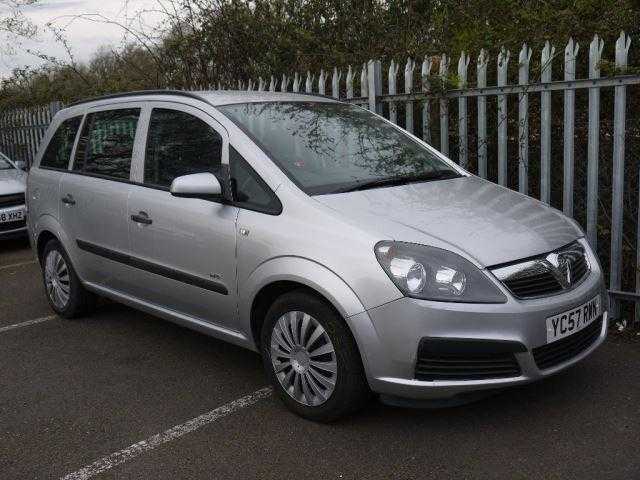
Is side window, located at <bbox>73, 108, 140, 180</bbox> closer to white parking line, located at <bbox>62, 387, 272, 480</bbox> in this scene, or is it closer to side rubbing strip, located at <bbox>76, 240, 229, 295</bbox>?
side rubbing strip, located at <bbox>76, 240, 229, 295</bbox>

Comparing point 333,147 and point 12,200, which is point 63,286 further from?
point 12,200

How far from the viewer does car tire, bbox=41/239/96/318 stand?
529cm

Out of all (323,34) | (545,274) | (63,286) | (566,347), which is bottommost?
(63,286)

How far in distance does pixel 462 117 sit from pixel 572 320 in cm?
242

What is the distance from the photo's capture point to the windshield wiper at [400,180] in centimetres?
371

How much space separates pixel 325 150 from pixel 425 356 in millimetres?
1441

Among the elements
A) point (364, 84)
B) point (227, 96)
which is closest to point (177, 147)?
point (227, 96)

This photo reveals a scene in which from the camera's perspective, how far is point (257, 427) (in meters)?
3.51

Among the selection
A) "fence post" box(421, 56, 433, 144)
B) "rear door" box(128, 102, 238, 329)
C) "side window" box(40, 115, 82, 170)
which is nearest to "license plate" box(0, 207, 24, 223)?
"side window" box(40, 115, 82, 170)

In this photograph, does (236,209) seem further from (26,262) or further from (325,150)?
(26,262)

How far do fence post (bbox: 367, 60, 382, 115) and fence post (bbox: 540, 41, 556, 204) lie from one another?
4.96 feet

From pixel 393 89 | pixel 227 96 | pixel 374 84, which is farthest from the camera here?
pixel 374 84

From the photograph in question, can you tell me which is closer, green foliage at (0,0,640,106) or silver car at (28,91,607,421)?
silver car at (28,91,607,421)

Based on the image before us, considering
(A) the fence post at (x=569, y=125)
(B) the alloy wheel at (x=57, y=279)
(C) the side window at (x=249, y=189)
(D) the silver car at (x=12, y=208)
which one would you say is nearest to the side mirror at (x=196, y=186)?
(C) the side window at (x=249, y=189)
